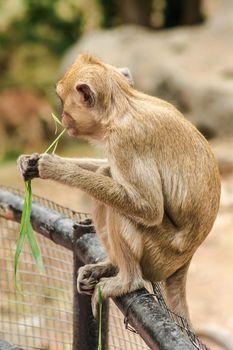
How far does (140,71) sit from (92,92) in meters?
10.6

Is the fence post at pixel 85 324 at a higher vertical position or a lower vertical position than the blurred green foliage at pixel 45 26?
higher

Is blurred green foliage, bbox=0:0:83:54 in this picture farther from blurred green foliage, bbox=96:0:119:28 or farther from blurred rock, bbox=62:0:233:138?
blurred rock, bbox=62:0:233:138

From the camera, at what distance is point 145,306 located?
105 inches

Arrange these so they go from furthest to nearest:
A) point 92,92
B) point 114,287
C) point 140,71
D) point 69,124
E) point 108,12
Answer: point 108,12
point 140,71
point 69,124
point 92,92
point 114,287

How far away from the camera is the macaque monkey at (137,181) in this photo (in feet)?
10.7

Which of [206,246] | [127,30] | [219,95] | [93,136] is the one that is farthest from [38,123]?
[93,136]

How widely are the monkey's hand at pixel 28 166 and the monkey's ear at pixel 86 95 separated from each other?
0.31 m

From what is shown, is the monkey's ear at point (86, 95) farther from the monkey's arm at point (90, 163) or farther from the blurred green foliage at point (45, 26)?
the blurred green foliage at point (45, 26)

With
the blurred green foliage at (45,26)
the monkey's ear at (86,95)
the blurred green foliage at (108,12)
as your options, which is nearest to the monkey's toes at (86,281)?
the monkey's ear at (86,95)

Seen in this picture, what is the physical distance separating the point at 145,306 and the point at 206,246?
639 centimetres

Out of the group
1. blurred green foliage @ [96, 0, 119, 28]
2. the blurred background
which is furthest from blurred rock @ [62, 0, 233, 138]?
blurred green foliage @ [96, 0, 119, 28]

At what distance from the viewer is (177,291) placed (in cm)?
346

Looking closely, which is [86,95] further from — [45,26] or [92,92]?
[45,26]

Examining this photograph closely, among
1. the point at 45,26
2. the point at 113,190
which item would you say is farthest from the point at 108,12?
the point at 113,190
